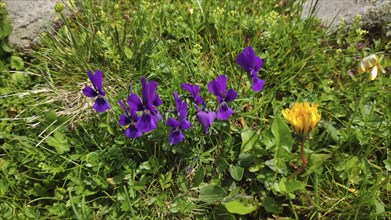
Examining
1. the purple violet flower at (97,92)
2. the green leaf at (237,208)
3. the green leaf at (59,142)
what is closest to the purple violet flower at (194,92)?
the purple violet flower at (97,92)

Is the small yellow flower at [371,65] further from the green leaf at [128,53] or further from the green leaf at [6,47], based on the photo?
the green leaf at [6,47]

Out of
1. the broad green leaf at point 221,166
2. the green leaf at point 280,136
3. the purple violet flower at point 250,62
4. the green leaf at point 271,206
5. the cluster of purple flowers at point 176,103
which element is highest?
the purple violet flower at point 250,62

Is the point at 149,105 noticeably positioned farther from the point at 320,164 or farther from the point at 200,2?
the point at 200,2

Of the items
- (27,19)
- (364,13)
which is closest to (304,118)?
(364,13)

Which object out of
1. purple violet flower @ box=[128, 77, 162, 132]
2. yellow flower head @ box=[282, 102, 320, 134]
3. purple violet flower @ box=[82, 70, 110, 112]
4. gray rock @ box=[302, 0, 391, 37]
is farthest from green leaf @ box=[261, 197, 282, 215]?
gray rock @ box=[302, 0, 391, 37]

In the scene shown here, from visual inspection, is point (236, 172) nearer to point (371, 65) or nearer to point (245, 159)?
point (245, 159)
